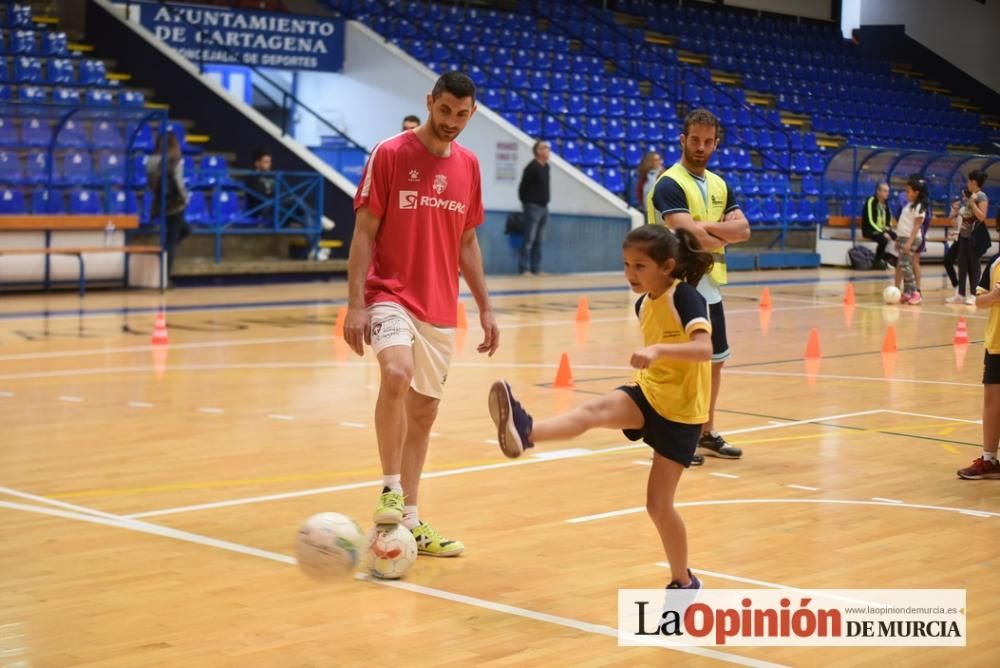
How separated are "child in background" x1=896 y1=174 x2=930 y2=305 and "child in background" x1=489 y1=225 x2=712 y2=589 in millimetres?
16451

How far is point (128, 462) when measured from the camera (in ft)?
29.1

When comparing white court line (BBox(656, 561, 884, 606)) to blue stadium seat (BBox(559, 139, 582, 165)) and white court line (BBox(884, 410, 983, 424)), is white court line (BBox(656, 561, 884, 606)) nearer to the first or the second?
white court line (BBox(884, 410, 983, 424))

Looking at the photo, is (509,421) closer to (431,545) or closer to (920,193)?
(431,545)

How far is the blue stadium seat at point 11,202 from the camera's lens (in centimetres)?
1952

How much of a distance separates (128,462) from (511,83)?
73.0ft

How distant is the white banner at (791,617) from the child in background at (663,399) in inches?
6.5

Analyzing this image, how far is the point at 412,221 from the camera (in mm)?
6715

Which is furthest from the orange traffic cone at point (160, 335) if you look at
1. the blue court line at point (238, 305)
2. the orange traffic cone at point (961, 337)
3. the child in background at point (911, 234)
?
the child in background at point (911, 234)

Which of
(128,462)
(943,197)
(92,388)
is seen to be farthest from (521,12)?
(128,462)

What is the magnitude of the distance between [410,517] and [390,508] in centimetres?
39

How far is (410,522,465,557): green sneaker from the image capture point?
6758mm

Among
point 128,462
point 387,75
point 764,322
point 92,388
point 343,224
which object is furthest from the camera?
point 387,75

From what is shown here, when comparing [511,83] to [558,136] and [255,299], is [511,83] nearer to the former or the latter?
[558,136]

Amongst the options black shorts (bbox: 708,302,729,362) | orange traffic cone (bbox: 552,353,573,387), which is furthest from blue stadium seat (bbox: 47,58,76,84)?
black shorts (bbox: 708,302,729,362)
